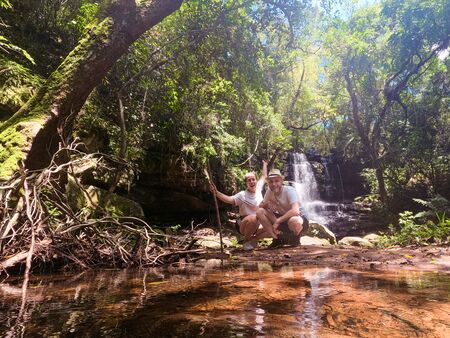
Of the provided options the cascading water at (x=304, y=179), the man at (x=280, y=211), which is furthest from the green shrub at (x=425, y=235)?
the cascading water at (x=304, y=179)

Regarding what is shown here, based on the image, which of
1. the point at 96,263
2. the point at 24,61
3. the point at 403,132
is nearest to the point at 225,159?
the point at 24,61

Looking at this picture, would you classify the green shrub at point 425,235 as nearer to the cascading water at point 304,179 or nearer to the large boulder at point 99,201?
the large boulder at point 99,201

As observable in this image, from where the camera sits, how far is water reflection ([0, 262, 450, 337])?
4.99 ft

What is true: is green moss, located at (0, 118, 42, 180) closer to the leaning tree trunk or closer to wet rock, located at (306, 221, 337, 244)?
the leaning tree trunk

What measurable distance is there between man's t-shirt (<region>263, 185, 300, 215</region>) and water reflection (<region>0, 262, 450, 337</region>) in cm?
302

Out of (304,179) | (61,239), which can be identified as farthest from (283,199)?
(304,179)

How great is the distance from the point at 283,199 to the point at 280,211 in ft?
1.04

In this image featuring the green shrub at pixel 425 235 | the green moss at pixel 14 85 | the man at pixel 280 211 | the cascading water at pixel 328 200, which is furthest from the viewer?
the cascading water at pixel 328 200

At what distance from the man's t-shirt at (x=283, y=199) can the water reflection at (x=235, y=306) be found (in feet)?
9.92

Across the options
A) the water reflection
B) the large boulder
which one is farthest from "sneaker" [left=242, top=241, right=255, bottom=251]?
the water reflection

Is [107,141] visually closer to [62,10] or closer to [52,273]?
[62,10]

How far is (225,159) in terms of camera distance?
11.1 meters

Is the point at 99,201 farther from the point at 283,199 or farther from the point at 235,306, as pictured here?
the point at 235,306

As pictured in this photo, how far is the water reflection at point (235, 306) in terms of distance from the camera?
1.52 meters
